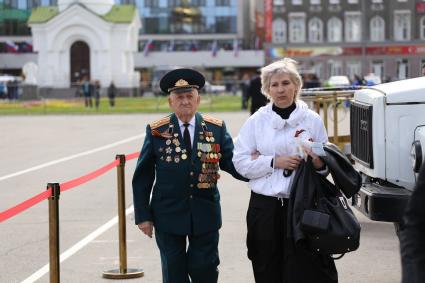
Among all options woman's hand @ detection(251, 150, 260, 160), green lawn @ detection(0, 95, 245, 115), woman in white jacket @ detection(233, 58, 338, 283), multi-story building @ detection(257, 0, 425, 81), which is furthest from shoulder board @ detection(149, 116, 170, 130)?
multi-story building @ detection(257, 0, 425, 81)

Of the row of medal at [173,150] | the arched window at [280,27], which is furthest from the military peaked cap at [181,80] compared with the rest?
the arched window at [280,27]

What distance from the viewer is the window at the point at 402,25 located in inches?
4353

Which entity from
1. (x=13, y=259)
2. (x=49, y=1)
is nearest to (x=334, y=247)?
(x=13, y=259)

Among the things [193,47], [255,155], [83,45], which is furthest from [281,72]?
[193,47]

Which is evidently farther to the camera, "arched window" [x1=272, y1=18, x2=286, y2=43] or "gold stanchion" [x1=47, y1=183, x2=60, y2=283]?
"arched window" [x1=272, y1=18, x2=286, y2=43]

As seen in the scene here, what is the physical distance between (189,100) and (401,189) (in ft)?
6.81

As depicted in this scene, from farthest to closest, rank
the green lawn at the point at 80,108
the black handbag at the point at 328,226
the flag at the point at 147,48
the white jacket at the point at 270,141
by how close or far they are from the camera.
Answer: the flag at the point at 147,48 → the green lawn at the point at 80,108 → the white jacket at the point at 270,141 → the black handbag at the point at 328,226

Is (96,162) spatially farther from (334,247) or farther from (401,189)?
(334,247)

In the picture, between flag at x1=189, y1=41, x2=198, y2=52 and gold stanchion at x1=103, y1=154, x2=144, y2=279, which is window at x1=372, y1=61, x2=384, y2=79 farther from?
gold stanchion at x1=103, y1=154, x2=144, y2=279

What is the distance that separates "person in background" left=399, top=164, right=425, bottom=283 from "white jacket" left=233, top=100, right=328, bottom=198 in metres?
2.66

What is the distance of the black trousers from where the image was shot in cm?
639

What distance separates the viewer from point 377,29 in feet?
368

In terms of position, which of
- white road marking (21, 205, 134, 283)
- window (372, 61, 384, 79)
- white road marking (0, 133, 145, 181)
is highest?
window (372, 61, 384, 79)

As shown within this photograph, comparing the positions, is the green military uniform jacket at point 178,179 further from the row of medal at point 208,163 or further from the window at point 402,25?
the window at point 402,25
